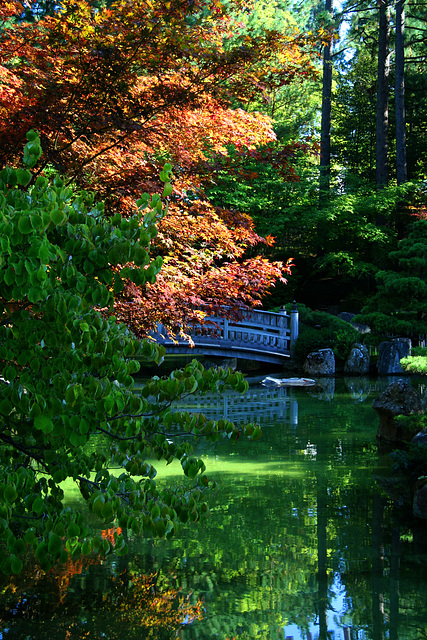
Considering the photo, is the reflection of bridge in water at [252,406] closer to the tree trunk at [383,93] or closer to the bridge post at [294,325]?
the bridge post at [294,325]

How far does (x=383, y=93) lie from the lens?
74.3 feet

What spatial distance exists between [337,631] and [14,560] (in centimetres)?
222

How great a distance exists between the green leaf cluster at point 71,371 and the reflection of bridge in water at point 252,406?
765cm

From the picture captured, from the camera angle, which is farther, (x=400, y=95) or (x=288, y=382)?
(x=400, y=95)

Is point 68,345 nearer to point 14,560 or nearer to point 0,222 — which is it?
point 0,222

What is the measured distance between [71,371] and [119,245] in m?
0.46

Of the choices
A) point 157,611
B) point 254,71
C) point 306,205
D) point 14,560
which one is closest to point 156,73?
point 254,71

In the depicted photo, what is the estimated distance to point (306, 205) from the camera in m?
23.6

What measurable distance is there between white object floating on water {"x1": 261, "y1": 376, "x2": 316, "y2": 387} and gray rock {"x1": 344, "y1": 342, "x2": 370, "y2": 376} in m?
2.06

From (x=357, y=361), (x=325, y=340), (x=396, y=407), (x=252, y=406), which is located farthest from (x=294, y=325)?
(x=396, y=407)

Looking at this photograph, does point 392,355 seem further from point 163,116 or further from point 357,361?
point 163,116

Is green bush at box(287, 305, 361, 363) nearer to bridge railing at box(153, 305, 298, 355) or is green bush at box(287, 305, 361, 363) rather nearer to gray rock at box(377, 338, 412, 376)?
bridge railing at box(153, 305, 298, 355)

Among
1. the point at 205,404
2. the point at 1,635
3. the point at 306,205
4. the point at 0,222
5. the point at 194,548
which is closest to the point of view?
the point at 0,222

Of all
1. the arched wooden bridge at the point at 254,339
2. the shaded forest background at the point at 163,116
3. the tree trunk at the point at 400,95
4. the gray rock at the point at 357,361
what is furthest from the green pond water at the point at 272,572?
the tree trunk at the point at 400,95
